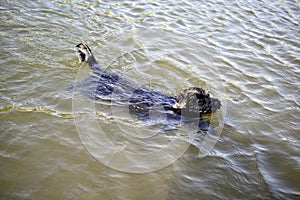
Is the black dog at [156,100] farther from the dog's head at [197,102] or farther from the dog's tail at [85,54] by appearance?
the dog's tail at [85,54]

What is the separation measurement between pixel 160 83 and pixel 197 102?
1529mm

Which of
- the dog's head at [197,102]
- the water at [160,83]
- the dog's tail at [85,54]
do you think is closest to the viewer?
the water at [160,83]

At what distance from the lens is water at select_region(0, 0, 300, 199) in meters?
3.71

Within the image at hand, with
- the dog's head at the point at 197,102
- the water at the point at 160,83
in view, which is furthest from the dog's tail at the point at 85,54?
the dog's head at the point at 197,102

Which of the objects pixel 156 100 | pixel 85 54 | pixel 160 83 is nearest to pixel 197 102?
pixel 156 100

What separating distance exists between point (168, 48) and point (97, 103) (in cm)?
315

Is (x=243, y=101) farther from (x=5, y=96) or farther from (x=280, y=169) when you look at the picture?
(x=5, y=96)

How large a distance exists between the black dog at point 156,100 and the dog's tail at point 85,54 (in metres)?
0.59

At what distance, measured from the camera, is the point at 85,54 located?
231 inches

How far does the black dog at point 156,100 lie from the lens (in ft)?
16.1

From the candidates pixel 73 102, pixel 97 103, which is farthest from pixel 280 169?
pixel 73 102

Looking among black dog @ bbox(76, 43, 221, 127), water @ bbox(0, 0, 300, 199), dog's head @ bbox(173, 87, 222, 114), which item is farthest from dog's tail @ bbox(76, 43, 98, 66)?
dog's head @ bbox(173, 87, 222, 114)

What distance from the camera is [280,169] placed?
4168mm

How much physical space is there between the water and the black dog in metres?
0.51
